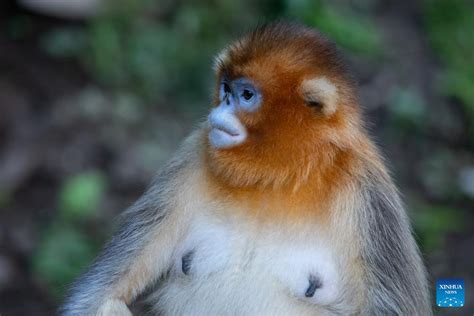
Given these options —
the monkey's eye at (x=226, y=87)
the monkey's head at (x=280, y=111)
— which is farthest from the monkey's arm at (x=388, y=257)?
the monkey's eye at (x=226, y=87)

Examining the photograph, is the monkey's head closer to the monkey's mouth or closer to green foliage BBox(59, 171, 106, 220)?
the monkey's mouth

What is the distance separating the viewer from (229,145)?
4.42m

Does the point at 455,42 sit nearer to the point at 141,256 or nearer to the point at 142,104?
the point at 142,104

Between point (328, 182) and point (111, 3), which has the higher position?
point (111, 3)

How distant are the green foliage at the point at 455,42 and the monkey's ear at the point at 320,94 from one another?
193 inches

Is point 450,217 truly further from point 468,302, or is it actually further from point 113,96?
point 113,96

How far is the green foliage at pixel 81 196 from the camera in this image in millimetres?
8172

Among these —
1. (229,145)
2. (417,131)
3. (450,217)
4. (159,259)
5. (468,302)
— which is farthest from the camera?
(417,131)

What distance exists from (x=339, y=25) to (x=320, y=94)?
5034 millimetres

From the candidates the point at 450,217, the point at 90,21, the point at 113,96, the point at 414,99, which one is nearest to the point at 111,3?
the point at 90,21

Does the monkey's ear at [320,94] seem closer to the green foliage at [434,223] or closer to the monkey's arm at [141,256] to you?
the monkey's arm at [141,256]

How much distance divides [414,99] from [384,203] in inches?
192

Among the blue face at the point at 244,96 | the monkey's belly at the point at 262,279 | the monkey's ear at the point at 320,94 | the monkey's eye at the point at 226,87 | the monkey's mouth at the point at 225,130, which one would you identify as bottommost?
the monkey's belly at the point at 262,279

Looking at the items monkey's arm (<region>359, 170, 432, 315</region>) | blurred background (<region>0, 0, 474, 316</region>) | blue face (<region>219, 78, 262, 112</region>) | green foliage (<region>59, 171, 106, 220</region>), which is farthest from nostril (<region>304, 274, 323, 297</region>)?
green foliage (<region>59, 171, 106, 220</region>)
